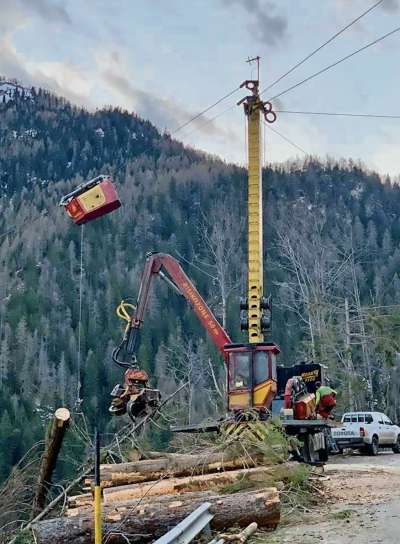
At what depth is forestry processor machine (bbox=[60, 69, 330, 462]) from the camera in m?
16.7

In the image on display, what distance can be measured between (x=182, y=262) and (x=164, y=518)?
75.8 meters

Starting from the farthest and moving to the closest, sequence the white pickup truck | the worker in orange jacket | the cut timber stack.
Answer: the white pickup truck, the worker in orange jacket, the cut timber stack

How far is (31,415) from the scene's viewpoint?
56781mm

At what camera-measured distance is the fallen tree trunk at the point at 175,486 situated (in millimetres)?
10094

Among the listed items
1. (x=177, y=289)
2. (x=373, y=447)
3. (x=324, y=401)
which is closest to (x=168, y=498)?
(x=324, y=401)

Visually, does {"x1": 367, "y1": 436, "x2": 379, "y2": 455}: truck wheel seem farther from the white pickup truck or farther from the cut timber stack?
the cut timber stack

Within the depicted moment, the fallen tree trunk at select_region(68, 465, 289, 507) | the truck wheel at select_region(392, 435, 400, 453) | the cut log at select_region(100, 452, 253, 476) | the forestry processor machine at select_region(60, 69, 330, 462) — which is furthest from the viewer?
the truck wheel at select_region(392, 435, 400, 453)

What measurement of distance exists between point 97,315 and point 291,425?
212 ft

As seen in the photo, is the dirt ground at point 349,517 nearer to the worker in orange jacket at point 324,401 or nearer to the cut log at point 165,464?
the cut log at point 165,464

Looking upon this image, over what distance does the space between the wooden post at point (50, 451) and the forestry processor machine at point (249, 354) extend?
3322 millimetres

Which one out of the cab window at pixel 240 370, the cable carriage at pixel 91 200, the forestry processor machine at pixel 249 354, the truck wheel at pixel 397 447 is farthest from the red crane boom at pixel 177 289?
the truck wheel at pixel 397 447

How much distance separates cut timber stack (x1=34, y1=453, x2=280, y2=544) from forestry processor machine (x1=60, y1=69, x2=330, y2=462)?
362 centimetres

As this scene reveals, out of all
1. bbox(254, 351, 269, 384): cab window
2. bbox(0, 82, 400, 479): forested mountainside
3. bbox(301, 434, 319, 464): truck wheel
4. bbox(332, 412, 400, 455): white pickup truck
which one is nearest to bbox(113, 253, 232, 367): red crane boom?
bbox(254, 351, 269, 384): cab window

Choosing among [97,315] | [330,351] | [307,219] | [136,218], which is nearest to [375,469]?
[330,351]
